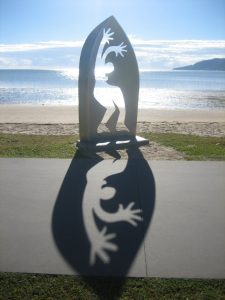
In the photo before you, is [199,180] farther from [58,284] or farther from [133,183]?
[58,284]

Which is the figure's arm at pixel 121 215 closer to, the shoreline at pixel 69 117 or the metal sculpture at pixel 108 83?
the metal sculpture at pixel 108 83

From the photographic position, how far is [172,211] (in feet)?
17.0

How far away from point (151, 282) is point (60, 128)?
10.8 m

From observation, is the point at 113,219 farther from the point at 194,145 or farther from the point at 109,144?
the point at 194,145

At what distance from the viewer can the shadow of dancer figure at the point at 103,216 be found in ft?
12.9

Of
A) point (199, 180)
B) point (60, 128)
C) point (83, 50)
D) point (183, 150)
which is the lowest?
point (60, 128)

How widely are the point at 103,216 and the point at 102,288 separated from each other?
1.57 meters

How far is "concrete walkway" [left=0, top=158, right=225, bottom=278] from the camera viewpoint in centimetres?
386

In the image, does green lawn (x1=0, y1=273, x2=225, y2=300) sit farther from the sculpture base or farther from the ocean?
the ocean

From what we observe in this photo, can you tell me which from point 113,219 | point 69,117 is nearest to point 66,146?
point 113,219

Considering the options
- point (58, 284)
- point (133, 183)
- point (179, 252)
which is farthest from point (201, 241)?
point (133, 183)

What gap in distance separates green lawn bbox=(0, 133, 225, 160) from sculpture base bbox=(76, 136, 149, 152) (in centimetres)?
34

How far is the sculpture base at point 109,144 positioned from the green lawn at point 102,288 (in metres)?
5.00

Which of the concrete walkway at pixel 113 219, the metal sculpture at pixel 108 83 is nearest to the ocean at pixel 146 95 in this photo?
the metal sculpture at pixel 108 83
